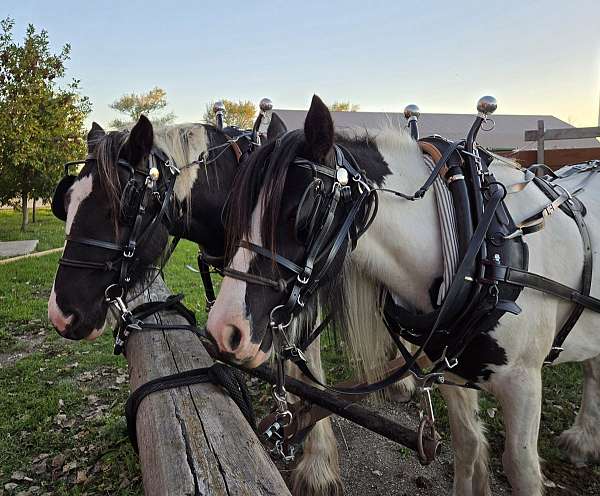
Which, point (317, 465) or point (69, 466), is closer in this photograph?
point (317, 465)

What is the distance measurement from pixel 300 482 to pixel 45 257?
9.38 meters

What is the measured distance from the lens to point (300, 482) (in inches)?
104

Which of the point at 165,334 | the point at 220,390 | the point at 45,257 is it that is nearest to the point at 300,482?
the point at 165,334

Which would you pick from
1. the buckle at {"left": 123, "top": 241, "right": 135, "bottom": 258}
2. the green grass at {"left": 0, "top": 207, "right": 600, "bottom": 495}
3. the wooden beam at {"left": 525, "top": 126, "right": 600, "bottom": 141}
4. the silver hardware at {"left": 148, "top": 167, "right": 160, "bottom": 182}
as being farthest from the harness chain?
the wooden beam at {"left": 525, "top": 126, "right": 600, "bottom": 141}

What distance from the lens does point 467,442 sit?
7.24ft

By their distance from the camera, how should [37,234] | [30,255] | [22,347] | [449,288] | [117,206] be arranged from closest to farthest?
[449,288]
[117,206]
[22,347]
[30,255]
[37,234]

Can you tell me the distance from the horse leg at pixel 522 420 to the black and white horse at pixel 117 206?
1.31 m

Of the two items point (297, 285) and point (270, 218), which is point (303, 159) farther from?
point (297, 285)

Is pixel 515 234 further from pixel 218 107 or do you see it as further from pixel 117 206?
pixel 218 107

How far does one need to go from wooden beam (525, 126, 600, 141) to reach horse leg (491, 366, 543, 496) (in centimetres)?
491

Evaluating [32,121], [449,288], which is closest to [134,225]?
[449,288]

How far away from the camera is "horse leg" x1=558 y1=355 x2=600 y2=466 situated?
276cm

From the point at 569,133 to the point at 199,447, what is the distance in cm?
617

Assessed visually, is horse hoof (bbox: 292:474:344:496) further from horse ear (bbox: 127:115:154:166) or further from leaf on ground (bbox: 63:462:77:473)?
horse ear (bbox: 127:115:154:166)
